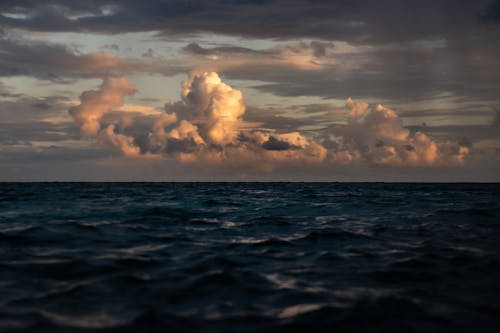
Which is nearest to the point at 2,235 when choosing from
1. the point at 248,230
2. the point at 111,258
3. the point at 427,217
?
the point at 111,258

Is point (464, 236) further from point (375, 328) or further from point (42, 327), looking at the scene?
point (42, 327)

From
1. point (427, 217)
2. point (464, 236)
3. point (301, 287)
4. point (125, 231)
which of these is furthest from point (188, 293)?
point (427, 217)

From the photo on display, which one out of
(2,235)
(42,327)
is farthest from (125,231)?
(42,327)

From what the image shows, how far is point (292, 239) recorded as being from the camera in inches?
650

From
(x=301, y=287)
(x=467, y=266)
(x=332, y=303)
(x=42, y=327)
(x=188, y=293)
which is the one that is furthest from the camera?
(x=467, y=266)

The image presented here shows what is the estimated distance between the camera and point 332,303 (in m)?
8.27

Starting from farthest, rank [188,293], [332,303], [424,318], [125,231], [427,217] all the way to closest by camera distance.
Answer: [427,217] < [125,231] < [188,293] < [332,303] < [424,318]

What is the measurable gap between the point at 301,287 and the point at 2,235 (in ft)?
40.9

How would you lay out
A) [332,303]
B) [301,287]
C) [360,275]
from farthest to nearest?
[360,275] < [301,287] < [332,303]

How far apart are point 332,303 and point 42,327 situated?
5137 mm

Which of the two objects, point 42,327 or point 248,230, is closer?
point 42,327

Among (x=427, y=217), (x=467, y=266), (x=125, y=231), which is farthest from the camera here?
(x=427, y=217)

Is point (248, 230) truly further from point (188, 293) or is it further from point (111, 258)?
point (188, 293)

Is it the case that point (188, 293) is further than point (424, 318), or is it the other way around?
point (188, 293)
